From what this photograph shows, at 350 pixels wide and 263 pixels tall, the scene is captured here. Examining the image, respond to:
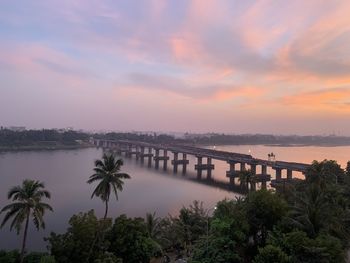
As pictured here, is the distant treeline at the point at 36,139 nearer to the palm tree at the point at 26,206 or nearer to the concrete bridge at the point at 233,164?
the concrete bridge at the point at 233,164

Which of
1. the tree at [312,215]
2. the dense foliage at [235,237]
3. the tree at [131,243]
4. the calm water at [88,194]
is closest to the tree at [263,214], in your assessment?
the dense foliage at [235,237]

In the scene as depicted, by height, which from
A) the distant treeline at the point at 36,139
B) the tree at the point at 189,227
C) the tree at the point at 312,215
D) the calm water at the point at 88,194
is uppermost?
the distant treeline at the point at 36,139

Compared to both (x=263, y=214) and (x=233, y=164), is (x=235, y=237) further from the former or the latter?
(x=233, y=164)

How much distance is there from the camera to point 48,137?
6378 inches

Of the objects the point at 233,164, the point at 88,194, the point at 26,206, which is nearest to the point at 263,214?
the point at 26,206

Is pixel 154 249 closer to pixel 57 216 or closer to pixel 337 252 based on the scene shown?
pixel 337 252

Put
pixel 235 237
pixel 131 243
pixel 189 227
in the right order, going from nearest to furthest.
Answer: pixel 235 237, pixel 131 243, pixel 189 227

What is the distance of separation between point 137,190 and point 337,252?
46.8 meters

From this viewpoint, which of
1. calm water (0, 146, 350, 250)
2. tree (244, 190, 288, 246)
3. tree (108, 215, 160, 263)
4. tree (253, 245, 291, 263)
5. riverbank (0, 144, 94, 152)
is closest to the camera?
tree (253, 245, 291, 263)

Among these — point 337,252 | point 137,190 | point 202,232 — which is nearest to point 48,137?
point 137,190

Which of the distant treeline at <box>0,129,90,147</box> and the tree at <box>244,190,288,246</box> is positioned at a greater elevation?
the distant treeline at <box>0,129,90,147</box>

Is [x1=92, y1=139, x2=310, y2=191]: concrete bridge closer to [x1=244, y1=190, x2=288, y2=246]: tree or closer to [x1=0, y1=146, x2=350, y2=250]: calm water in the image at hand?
[x1=0, y1=146, x2=350, y2=250]: calm water

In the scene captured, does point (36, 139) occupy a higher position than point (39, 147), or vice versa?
point (36, 139)

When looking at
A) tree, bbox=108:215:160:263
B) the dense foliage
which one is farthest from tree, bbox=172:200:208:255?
tree, bbox=108:215:160:263
